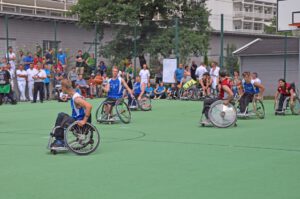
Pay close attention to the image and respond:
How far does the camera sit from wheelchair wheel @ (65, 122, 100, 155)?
32.0ft

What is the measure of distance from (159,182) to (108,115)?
7.86 m

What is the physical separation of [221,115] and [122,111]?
2784mm

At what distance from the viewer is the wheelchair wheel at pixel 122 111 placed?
15091 millimetres

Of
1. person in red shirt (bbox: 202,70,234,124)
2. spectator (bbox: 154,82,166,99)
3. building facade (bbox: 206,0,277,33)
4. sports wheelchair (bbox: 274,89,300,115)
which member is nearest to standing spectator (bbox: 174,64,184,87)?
spectator (bbox: 154,82,166,99)

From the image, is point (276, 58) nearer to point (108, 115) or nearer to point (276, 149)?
point (108, 115)

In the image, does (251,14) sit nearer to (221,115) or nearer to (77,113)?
(221,115)

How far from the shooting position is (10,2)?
33.0 metres

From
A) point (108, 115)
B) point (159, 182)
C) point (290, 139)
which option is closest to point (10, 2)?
→ point (108, 115)

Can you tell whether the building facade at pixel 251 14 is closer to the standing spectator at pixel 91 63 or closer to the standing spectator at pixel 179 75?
the standing spectator at pixel 91 63

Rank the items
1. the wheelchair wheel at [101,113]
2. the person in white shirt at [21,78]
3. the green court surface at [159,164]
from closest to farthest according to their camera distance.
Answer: the green court surface at [159,164], the wheelchair wheel at [101,113], the person in white shirt at [21,78]

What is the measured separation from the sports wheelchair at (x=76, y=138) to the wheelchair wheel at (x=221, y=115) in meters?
4.96

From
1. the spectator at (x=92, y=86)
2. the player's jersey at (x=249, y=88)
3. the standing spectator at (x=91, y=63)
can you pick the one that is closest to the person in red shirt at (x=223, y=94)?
the player's jersey at (x=249, y=88)

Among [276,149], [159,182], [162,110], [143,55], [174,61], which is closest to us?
[159,182]

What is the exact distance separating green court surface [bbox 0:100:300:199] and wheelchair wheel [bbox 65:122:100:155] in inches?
7.7
